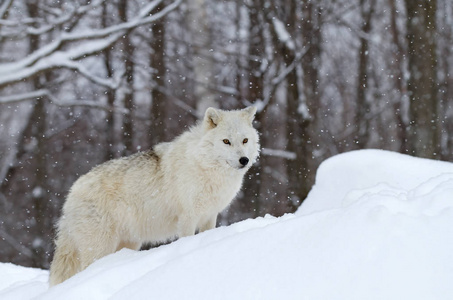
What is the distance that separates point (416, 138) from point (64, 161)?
445 inches

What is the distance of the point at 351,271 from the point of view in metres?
2.49

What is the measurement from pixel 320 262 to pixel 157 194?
11.1 feet

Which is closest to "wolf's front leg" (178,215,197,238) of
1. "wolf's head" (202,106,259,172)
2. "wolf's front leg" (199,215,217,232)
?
"wolf's front leg" (199,215,217,232)

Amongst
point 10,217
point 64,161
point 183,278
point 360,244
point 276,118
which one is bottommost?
point 10,217

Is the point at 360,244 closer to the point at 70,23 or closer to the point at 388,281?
the point at 388,281

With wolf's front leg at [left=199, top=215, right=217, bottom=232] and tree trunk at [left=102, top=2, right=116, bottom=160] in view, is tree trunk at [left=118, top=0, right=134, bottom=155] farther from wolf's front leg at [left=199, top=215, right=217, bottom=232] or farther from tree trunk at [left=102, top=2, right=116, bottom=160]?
wolf's front leg at [left=199, top=215, right=217, bottom=232]

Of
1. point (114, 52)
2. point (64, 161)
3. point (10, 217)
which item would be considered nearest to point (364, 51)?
point (114, 52)

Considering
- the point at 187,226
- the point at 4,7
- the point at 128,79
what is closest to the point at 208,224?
the point at 187,226

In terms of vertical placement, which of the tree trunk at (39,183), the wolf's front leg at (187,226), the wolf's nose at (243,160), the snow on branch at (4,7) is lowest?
Result: the tree trunk at (39,183)

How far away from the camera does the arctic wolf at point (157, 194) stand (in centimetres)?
557

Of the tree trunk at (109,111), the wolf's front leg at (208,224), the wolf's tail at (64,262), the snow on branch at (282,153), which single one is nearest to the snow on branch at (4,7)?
the tree trunk at (109,111)

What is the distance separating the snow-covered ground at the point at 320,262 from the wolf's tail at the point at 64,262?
7.67 feet

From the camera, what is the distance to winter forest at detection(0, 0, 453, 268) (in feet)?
36.1

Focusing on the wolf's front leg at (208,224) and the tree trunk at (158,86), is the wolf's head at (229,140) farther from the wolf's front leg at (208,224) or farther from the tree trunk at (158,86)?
the tree trunk at (158,86)
